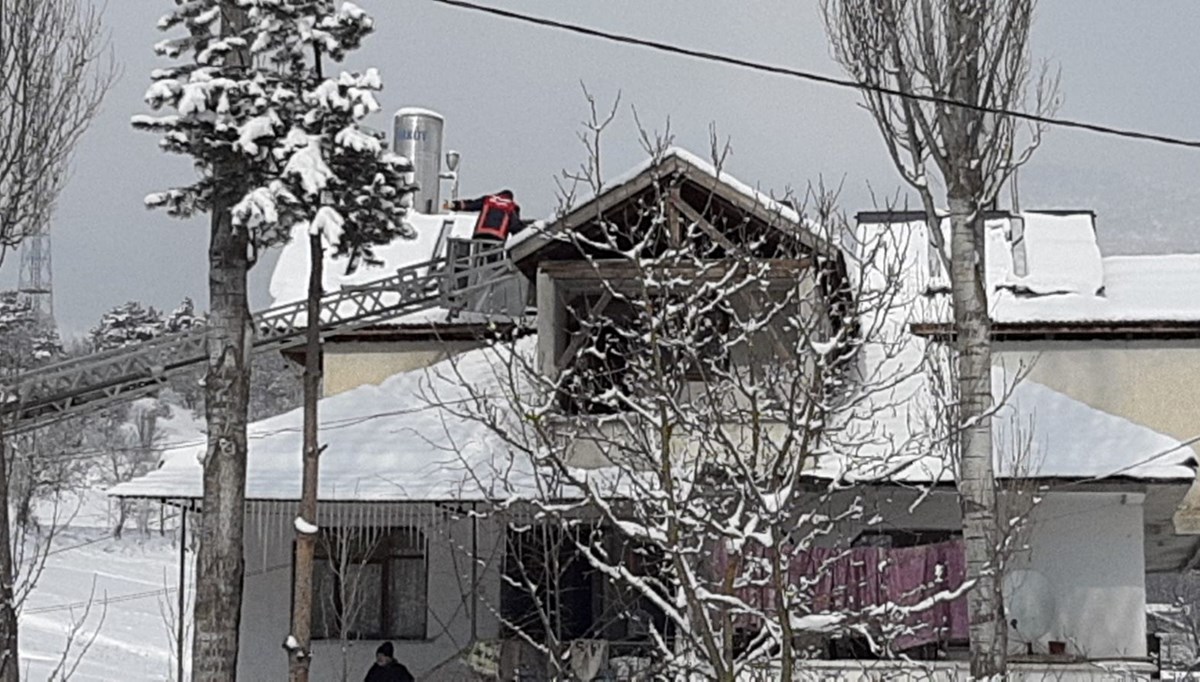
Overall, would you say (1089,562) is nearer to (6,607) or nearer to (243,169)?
(243,169)

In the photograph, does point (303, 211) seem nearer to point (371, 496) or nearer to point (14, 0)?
point (371, 496)

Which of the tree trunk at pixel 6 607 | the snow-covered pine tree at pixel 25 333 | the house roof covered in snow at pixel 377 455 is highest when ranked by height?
the snow-covered pine tree at pixel 25 333

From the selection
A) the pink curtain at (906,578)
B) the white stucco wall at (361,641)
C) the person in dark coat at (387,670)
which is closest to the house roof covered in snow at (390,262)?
the white stucco wall at (361,641)

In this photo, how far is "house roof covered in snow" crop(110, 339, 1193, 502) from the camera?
17.3 metres

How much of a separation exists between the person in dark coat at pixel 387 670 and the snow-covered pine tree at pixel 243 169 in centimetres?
194

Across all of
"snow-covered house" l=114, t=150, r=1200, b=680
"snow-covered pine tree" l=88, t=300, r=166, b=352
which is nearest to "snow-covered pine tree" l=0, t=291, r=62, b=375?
"snow-covered pine tree" l=88, t=300, r=166, b=352

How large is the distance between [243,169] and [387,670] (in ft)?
17.8

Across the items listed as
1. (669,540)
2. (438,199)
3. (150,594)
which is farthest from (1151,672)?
(150,594)

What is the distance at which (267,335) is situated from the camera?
21.5m

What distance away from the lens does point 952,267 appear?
14.2 metres

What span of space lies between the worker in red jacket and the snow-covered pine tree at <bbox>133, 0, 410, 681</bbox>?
6.34 meters

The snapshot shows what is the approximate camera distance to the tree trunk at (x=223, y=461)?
16.0 meters

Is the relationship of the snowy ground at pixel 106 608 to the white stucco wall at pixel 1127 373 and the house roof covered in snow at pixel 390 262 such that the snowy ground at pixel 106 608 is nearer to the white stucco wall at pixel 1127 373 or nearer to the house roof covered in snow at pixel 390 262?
the house roof covered in snow at pixel 390 262

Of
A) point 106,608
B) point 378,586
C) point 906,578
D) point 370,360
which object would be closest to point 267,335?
point 370,360
